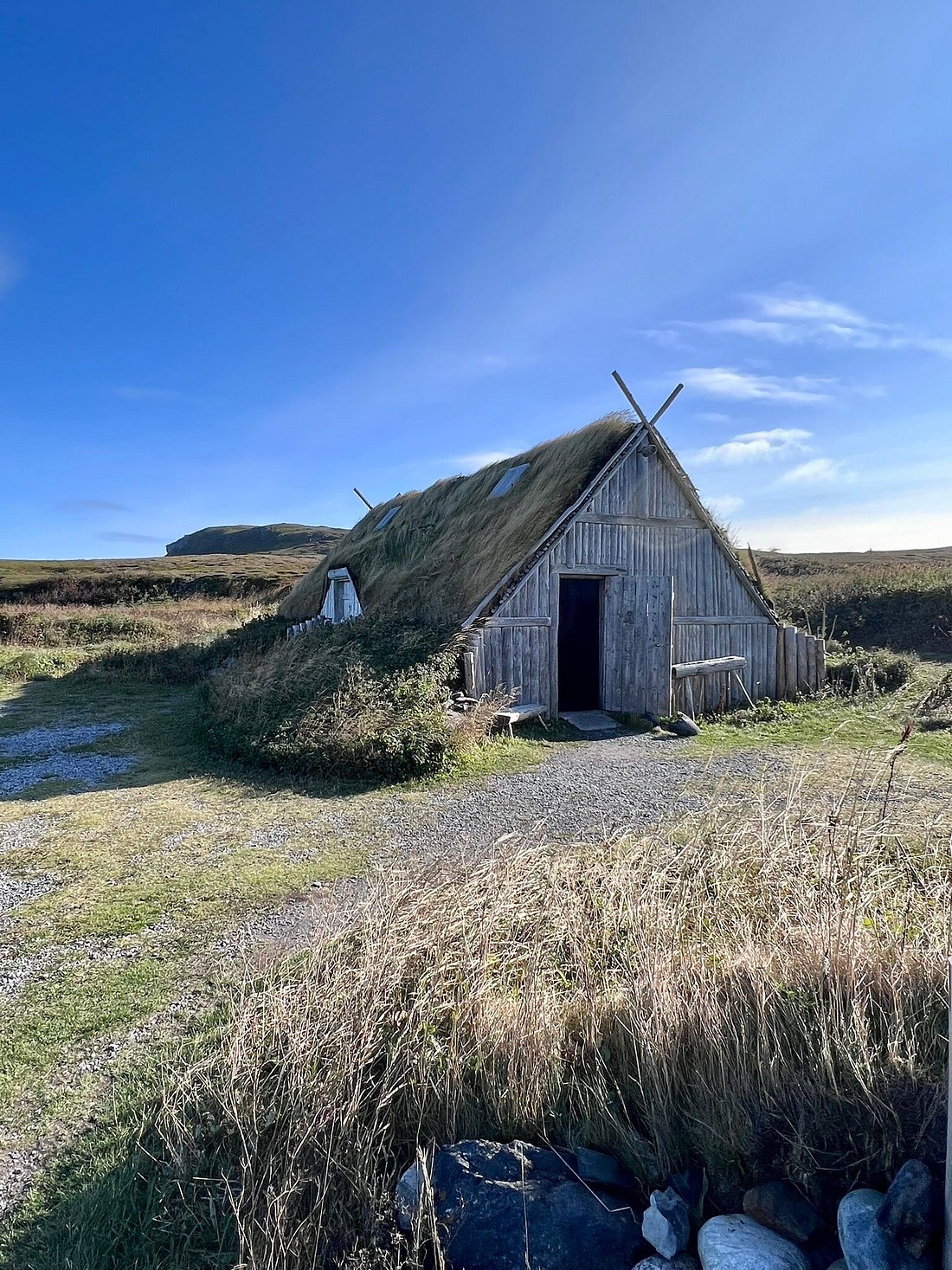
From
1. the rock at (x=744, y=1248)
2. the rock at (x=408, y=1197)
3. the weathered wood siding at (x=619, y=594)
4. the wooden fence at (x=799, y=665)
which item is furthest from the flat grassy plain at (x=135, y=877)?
the wooden fence at (x=799, y=665)

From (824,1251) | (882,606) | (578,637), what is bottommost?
(824,1251)

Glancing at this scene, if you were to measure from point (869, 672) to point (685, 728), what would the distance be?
483 cm

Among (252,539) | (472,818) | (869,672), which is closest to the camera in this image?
(472,818)

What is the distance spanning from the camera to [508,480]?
52.9 ft

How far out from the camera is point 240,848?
6867 millimetres

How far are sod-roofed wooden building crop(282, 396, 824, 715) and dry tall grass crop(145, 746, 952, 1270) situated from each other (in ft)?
25.8

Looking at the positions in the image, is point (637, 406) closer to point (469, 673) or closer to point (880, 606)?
point (469, 673)

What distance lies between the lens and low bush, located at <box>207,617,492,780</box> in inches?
375

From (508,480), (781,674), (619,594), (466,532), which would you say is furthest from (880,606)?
(466,532)

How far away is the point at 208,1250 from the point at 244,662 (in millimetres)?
13607

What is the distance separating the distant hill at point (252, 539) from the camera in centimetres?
10224

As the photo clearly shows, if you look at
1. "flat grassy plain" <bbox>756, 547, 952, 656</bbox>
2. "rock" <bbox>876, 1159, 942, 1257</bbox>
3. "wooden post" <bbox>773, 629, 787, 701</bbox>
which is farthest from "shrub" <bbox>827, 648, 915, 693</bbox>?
"rock" <bbox>876, 1159, 942, 1257</bbox>

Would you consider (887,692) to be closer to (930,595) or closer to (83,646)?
(930,595)

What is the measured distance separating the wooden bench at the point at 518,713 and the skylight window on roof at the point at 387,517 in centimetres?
1019
